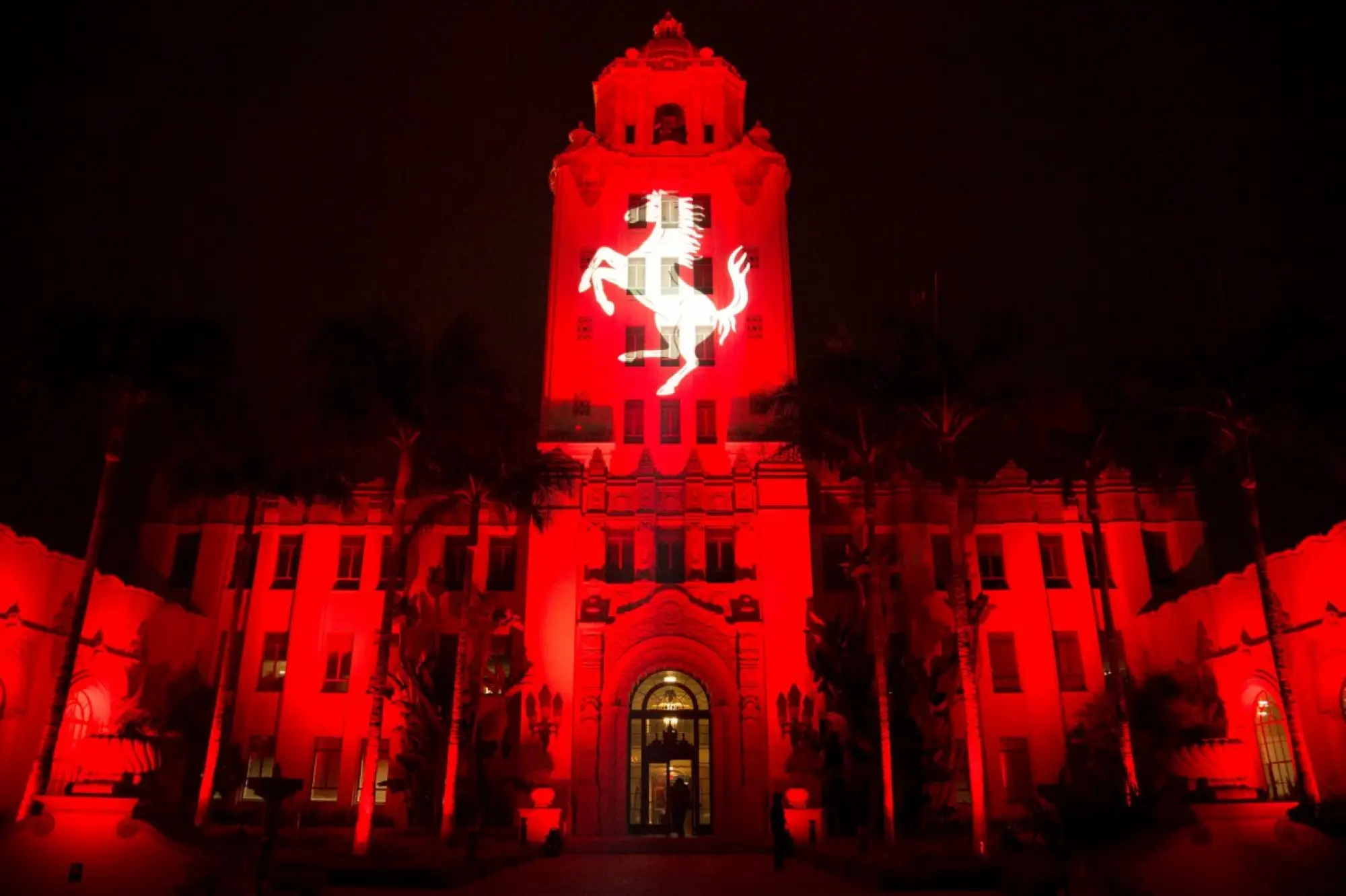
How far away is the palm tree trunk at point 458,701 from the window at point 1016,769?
19898 mm

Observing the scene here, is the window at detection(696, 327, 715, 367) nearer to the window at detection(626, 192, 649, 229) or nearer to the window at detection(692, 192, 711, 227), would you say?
the window at detection(692, 192, 711, 227)

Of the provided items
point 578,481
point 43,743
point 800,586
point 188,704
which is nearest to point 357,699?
point 188,704

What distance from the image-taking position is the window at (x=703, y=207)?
4459cm

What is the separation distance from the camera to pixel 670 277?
1689 inches

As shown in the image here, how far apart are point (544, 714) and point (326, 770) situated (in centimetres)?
957

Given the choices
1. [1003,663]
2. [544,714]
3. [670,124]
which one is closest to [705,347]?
[670,124]

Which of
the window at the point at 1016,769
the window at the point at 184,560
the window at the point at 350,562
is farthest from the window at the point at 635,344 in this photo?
the window at the point at 1016,769

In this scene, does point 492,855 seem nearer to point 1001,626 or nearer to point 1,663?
point 1,663

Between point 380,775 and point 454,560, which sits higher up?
point 454,560

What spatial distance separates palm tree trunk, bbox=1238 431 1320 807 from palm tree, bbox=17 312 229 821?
2791cm

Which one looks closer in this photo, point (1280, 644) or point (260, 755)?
point (1280, 644)

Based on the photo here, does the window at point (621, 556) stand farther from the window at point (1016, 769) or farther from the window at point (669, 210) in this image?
the window at point (1016, 769)

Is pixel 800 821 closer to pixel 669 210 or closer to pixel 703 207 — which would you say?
pixel 669 210

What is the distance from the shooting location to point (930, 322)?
2775 cm
